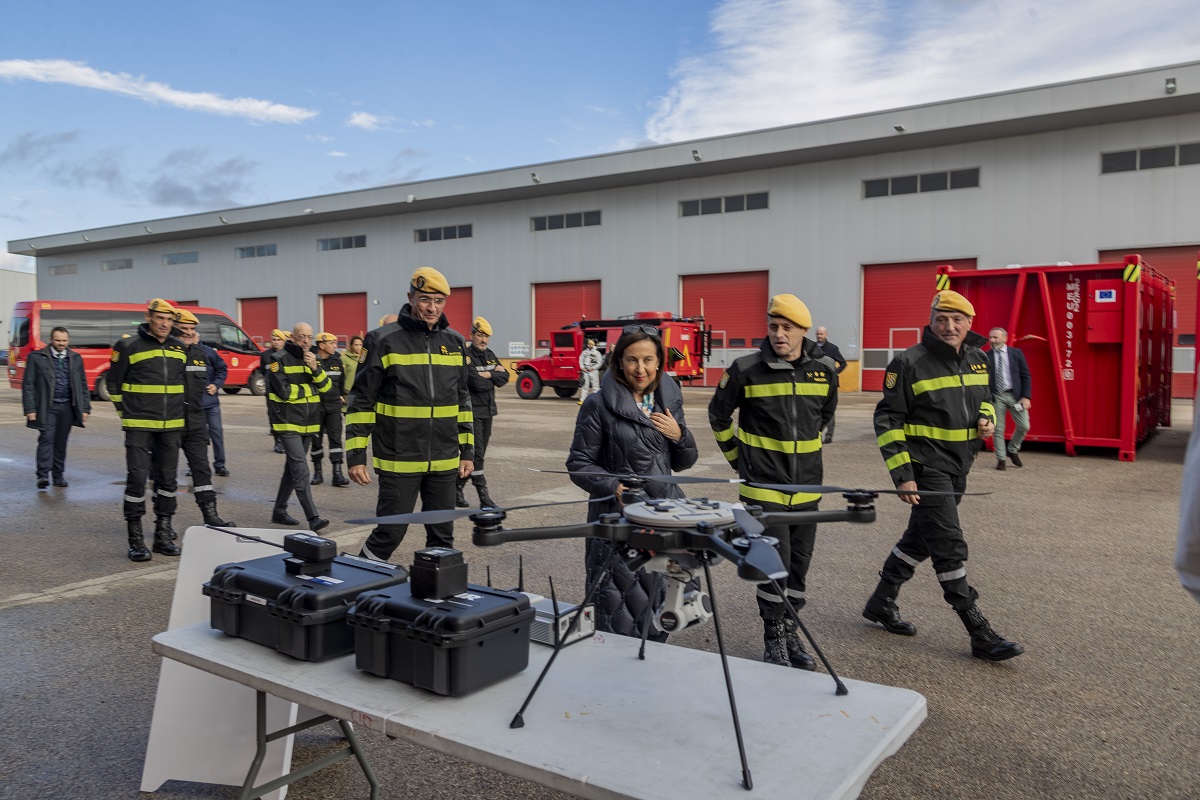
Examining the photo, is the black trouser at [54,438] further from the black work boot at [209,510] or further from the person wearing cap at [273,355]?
the black work boot at [209,510]

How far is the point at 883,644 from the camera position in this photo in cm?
481

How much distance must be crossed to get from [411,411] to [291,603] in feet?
7.65

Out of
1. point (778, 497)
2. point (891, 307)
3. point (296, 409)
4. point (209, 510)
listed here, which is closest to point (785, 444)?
point (778, 497)

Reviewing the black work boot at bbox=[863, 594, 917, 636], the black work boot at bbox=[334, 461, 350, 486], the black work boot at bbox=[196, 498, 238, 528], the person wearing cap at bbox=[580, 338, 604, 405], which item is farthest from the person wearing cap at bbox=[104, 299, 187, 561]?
the person wearing cap at bbox=[580, 338, 604, 405]

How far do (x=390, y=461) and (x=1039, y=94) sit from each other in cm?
2530

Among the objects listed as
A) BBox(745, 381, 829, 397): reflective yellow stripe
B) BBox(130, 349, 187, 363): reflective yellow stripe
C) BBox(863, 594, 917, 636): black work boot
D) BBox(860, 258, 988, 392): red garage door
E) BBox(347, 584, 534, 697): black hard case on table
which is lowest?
BBox(863, 594, 917, 636): black work boot

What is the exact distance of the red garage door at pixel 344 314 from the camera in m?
39.9

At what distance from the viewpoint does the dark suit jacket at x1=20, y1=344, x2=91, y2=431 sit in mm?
10492

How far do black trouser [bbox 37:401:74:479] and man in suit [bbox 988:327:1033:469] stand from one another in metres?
11.7

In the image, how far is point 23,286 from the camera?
7369 cm

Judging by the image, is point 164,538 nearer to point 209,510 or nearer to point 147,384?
point 209,510

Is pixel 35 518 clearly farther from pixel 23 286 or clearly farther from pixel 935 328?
pixel 23 286

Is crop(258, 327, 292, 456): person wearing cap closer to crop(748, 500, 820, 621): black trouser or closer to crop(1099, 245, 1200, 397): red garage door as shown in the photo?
A: crop(748, 500, 820, 621): black trouser

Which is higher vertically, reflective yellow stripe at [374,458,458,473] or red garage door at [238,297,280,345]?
red garage door at [238,297,280,345]
